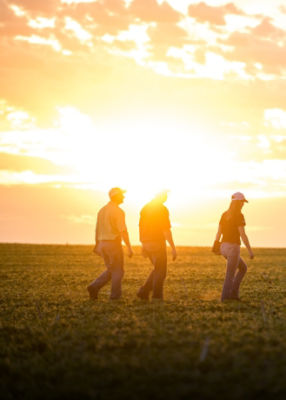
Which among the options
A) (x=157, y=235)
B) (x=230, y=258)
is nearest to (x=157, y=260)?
(x=157, y=235)

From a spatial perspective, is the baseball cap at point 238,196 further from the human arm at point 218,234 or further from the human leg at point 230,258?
the human leg at point 230,258

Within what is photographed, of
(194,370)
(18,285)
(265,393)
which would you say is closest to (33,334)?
(194,370)

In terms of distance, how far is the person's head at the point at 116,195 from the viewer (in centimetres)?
1400

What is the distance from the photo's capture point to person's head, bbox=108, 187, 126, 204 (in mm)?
14000

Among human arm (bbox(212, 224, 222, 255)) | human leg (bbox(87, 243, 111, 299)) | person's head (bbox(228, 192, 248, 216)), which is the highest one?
person's head (bbox(228, 192, 248, 216))

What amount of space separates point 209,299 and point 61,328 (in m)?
4.91

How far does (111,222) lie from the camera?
→ 13820 millimetres

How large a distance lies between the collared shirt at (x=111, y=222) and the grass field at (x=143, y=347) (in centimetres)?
151

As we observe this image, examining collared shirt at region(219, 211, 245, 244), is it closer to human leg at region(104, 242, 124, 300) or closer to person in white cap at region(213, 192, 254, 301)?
person in white cap at region(213, 192, 254, 301)

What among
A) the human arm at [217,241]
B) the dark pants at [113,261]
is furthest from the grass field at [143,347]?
the human arm at [217,241]

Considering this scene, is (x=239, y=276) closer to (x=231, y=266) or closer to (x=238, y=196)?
(x=231, y=266)

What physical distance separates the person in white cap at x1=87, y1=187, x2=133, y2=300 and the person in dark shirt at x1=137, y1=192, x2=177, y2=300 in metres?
0.45

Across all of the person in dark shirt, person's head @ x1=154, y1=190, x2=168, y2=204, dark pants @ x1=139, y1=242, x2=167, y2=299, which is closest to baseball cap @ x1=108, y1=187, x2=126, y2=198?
the person in dark shirt

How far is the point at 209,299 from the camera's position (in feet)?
46.9
